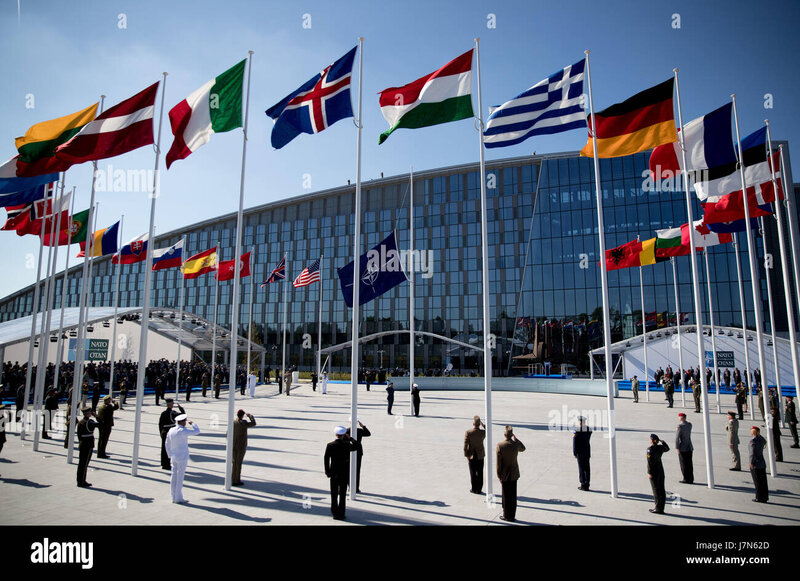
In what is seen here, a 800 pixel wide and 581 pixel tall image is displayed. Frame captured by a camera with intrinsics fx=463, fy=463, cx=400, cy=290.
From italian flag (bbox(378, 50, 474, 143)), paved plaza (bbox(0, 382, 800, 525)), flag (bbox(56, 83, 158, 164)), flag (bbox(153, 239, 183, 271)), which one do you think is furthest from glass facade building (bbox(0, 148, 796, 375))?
italian flag (bbox(378, 50, 474, 143))

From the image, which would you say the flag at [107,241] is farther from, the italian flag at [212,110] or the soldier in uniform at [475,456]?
the soldier in uniform at [475,456]

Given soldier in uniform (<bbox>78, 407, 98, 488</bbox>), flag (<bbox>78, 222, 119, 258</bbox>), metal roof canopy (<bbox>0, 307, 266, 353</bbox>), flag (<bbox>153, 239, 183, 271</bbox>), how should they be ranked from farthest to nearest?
metal roof canopy (<bbox>0, 307, 266, 353</bbox>) → flag (<bbox>153, 239, 183, 271</bbox>) → flag (<bbox>78, 222, 119, 258</bbox>) → soldier in uniform (<bbox>78, 407, 98, 488</bbox>)

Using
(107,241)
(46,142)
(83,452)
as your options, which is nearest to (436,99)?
(46,142)

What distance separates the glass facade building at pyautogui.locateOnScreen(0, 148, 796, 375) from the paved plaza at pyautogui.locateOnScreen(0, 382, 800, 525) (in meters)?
38.1

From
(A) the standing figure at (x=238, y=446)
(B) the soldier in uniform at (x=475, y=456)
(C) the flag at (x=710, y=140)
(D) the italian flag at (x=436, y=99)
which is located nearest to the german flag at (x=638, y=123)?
(C) the flag at (x=710, y=140)

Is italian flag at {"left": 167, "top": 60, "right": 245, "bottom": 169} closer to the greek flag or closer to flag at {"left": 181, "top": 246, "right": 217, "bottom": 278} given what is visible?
the greek flag

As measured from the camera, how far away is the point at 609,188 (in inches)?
2391

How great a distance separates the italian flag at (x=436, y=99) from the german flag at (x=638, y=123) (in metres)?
3.16

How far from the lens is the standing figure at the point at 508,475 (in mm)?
7910

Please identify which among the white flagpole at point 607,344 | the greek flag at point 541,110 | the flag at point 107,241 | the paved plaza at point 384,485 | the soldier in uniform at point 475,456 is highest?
the greek flag at point 541,110

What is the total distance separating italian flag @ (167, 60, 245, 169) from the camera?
10.9 m

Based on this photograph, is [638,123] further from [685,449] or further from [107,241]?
[107,241]

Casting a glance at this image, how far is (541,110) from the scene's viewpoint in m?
10.4
